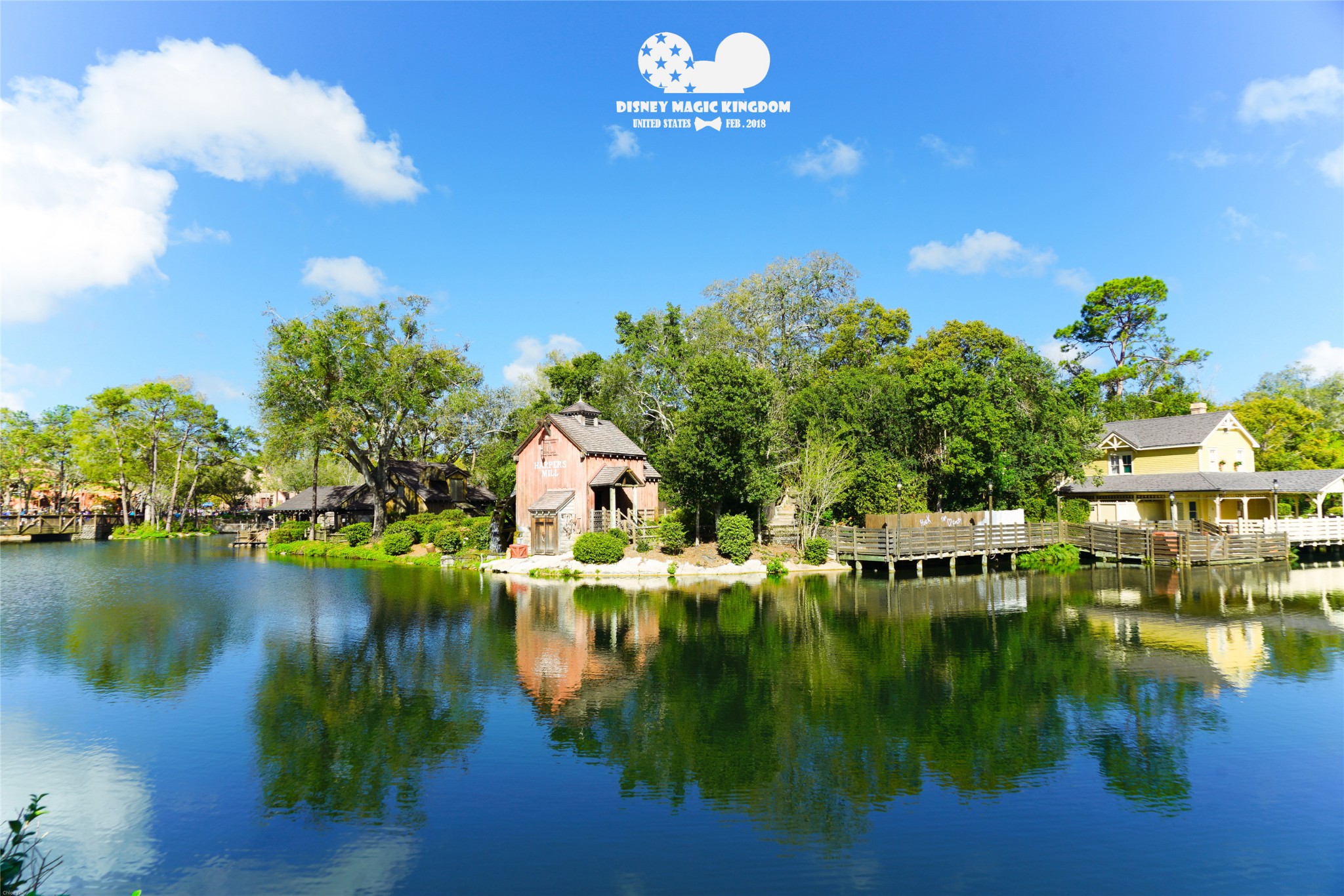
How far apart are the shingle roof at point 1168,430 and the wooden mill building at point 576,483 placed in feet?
114

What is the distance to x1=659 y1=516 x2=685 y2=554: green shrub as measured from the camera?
41375mm

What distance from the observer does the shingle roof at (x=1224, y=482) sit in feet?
141

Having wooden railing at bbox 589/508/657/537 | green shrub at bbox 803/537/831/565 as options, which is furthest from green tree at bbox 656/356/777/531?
green shrub at bbox 803/537/831/565

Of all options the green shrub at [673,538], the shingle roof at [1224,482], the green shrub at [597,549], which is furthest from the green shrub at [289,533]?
the shingle roof at [1224,482]

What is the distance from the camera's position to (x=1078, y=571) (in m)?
39.5

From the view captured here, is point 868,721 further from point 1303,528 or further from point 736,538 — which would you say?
point 1303,528

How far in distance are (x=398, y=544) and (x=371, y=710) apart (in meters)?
34.8

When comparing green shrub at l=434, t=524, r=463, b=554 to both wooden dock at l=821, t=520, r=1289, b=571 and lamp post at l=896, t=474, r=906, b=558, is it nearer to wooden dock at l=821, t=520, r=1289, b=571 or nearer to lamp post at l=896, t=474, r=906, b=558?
wooden dock at l=821, t=520, r=1289, b=571

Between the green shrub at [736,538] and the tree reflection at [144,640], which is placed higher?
the green shrub at [736,538]

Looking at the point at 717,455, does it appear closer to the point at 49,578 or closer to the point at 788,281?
the point at 788,281

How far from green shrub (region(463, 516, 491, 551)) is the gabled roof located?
151 feet

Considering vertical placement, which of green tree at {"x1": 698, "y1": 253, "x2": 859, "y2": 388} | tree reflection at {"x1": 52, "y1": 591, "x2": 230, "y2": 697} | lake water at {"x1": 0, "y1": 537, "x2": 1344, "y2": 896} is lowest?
lake water at {"x1": 0, "y1": 537, "x2": 1344, "y2": 896}

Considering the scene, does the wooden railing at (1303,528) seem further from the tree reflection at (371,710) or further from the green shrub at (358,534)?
the green shrub at (358,534)

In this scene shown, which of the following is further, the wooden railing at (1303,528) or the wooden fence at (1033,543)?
the wooden railing at (1303,528)
